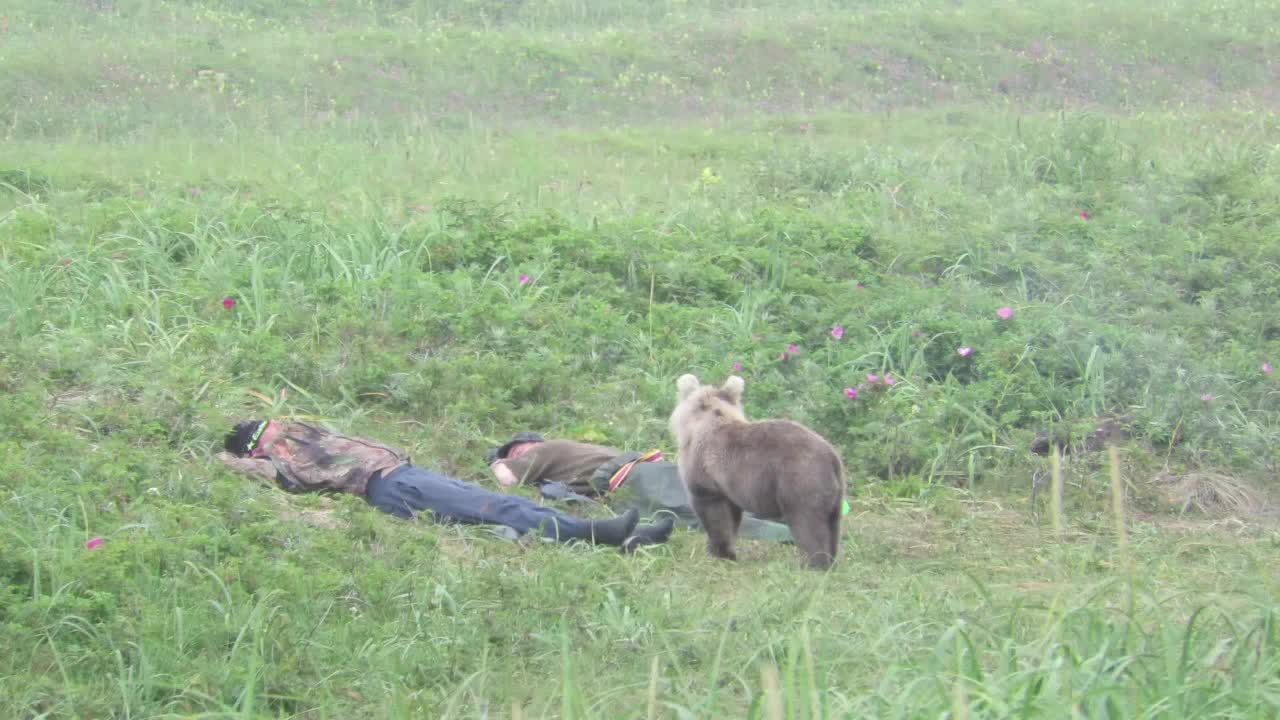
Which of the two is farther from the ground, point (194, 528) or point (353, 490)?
point (194, 528)

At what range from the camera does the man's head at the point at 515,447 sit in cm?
745

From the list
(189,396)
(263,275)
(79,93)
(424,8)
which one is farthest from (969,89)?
(189,396)

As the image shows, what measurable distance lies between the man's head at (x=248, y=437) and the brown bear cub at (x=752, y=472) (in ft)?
6.70

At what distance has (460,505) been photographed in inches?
257

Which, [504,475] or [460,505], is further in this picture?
[504,475]

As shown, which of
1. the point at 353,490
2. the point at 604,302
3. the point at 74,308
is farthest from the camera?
the point at 604,302

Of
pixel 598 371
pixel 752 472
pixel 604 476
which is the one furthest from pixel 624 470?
pixel 598 371

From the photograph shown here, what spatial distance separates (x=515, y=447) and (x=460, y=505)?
994 millimetres

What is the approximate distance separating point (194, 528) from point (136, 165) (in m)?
7.68

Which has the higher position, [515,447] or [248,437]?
[248,437]

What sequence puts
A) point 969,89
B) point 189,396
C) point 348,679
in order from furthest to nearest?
point 969,89, point 189,396, point 348,679

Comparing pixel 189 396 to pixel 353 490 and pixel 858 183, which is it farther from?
pixel 858 183

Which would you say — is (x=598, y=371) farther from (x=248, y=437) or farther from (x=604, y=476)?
(x=248, y=437)

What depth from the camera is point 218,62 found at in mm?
17266
